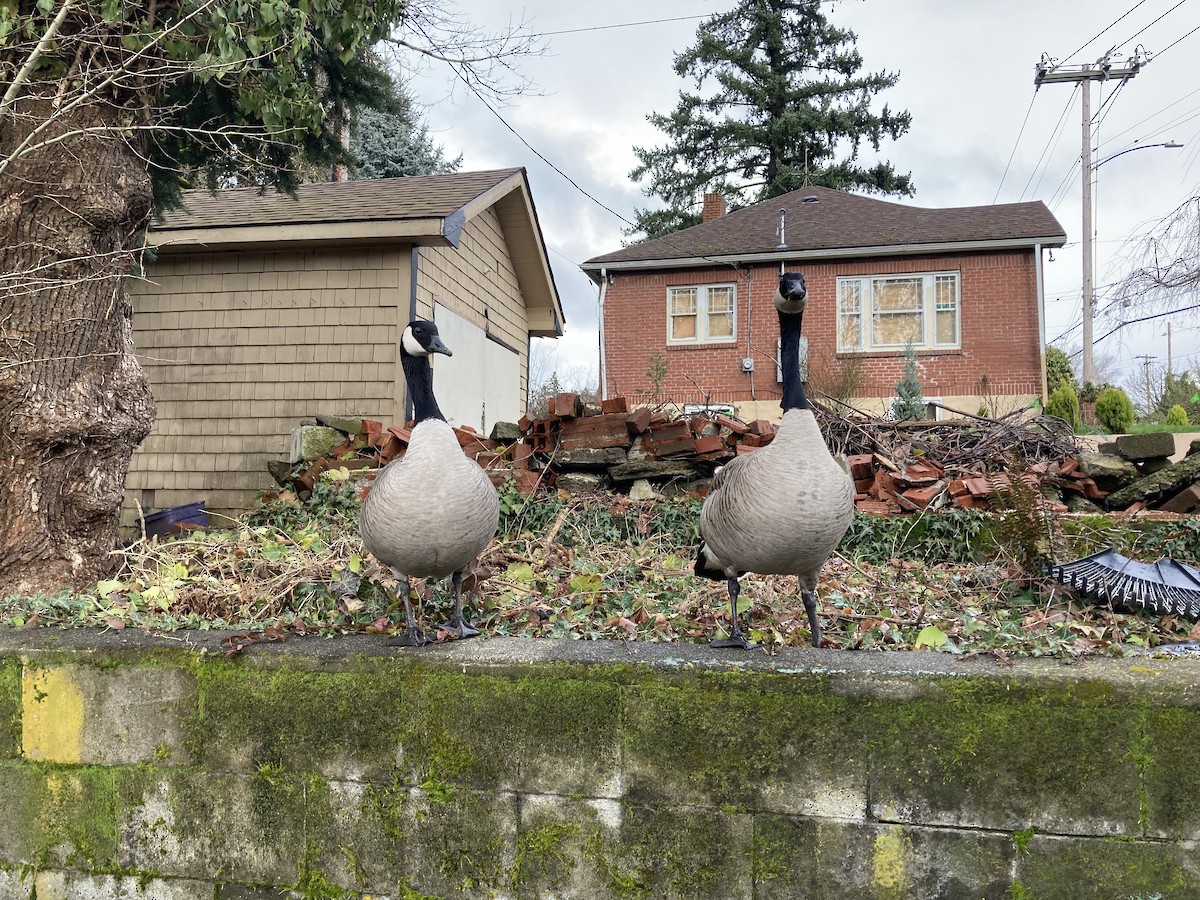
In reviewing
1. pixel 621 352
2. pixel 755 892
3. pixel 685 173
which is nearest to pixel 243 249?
pixel 755 892

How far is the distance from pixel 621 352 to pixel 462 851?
18.3m

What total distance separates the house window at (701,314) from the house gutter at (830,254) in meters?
0.69

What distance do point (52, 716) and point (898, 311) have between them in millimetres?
18568

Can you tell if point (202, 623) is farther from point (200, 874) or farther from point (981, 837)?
point (981, 837)

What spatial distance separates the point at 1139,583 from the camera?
3.83m

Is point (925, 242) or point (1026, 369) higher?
point (925, 242)

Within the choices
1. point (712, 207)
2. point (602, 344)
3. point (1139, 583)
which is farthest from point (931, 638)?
point (712, 207)

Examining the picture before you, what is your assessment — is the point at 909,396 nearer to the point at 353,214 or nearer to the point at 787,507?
the point at 353,214

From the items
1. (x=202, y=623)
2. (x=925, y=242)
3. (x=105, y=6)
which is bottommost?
(x=202, y=623)

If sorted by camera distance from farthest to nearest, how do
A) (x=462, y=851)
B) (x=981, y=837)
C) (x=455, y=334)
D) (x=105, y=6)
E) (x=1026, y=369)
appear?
(x=1026, y=369) < (x=455, y=334) < (x=105, y=6) < (x=462, y=851) < (x=981, y=837)

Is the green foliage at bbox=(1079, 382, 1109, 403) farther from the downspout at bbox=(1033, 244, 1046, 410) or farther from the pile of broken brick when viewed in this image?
the pile of broken brick

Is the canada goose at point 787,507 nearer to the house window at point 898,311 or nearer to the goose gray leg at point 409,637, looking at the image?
the goose gray leg at point 409,637

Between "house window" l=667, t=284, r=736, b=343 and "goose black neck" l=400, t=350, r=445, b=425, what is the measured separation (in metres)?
16.8

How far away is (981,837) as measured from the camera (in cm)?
236
